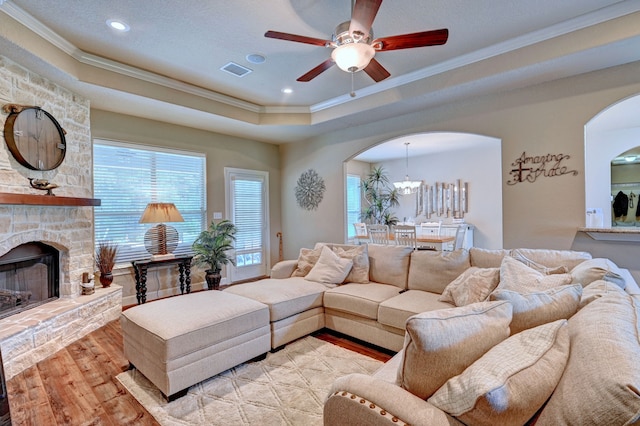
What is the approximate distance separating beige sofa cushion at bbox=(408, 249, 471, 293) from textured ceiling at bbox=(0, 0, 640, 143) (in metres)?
1.96

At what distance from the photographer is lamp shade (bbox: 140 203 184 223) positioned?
4.08 metres

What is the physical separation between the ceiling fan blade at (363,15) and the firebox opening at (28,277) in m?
3.76

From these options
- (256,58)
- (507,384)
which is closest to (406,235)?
(256,58)

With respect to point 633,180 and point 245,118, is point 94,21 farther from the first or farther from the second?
point 633,180

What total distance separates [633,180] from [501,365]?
6.50 m

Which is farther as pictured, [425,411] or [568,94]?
[568,94]

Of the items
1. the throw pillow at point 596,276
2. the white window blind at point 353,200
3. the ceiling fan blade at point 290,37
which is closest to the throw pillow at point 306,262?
the ceiling fan blade at point 290,37

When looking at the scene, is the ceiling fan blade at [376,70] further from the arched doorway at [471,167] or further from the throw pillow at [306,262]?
the arched doorway at [471,167]

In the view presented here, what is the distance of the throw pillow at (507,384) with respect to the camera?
3.04 ft

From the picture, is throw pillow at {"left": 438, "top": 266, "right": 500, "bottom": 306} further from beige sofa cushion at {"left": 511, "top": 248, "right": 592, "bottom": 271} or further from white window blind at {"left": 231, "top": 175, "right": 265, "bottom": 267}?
white window blind at {"left": 231, "top": 175, "right": 265, "bottom": 267}

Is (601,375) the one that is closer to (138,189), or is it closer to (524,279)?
(524,279)

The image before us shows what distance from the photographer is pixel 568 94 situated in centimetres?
323

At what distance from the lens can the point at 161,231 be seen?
4488mm

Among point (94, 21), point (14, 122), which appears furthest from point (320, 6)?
point (14, 122)
